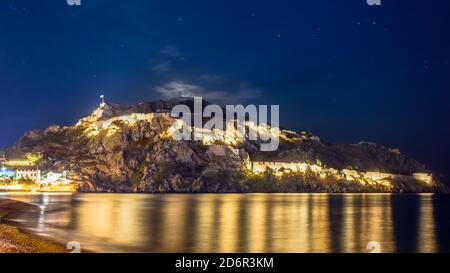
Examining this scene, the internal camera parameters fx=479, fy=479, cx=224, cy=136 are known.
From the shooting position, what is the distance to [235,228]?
62.5 meters
